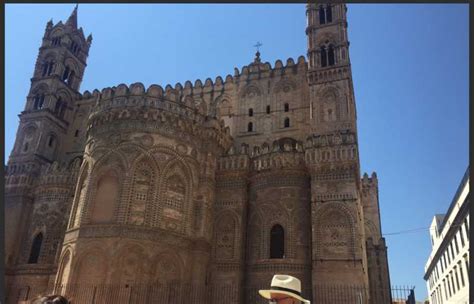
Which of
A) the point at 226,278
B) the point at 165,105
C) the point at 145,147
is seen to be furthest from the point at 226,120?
the point at 226,278

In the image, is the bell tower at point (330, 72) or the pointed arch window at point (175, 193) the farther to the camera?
the bell tower at point (330, 72)

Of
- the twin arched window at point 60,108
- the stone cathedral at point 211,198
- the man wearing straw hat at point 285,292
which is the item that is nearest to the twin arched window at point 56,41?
the twin arched window at point 60,108

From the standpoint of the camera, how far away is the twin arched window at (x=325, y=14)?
88.6 ft

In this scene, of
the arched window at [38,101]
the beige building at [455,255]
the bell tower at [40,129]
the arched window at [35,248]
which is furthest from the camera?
the arched window at [38,101]

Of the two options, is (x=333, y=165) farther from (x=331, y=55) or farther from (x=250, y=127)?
(x=331, y=55)

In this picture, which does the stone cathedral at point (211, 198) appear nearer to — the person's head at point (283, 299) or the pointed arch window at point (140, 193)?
the pointed arch window at point (140, 193)

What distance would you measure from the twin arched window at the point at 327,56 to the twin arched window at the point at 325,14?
2.39 metres

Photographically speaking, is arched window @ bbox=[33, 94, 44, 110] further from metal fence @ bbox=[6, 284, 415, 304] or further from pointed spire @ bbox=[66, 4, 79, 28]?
metal fence @ bbox=[6, 284, 415, 304]

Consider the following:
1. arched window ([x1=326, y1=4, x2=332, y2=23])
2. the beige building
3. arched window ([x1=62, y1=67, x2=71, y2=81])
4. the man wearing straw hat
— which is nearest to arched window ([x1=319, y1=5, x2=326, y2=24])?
arched window ([x1=326, y1=4, x2=332, y2=23])

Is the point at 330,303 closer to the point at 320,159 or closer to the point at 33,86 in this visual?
the point at 320,159

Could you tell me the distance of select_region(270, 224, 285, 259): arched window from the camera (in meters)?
21.3

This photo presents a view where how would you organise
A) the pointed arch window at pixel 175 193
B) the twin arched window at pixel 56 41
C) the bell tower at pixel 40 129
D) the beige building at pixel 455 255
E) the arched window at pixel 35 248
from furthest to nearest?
the twin arched window at pixel 56 41
the beige building at pixel 455 255
the bell tower at pixel 40 129
the arched window at pixel 35 248
the pointed arch window at pixel 175 193

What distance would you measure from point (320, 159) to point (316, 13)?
38.2 feet

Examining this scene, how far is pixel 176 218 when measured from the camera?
2092 cm
